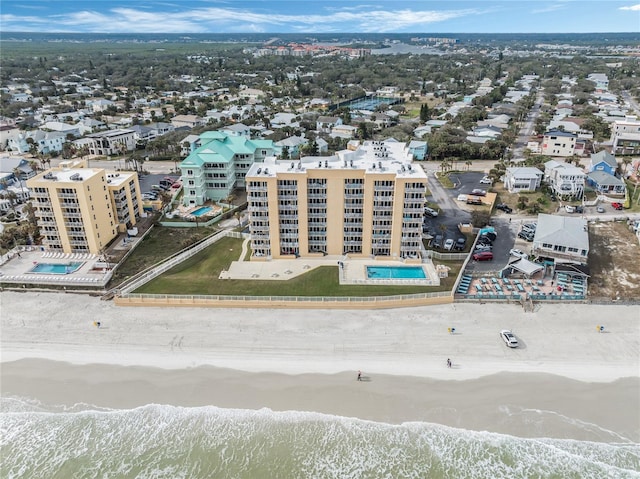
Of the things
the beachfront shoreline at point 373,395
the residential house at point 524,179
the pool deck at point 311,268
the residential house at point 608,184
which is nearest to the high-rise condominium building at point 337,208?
the pool deck at point 311,268

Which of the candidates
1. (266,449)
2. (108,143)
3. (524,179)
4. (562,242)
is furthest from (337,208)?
(108,143)

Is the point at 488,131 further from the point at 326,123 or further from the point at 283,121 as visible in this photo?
the point at 283,121

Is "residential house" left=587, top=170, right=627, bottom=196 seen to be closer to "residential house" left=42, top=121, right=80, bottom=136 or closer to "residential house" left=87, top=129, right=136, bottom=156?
"residential house" left=87, top=129, right=136, bottom=156

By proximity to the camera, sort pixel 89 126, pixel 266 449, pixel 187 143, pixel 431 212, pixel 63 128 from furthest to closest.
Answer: pixel 89 126
pixel 63 128
pixel 187 143
pixel 431 212
pixel 266 449

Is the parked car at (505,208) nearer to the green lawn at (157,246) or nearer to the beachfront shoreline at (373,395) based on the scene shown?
the beachfront shoreline at (373,395)

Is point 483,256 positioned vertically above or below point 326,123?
below

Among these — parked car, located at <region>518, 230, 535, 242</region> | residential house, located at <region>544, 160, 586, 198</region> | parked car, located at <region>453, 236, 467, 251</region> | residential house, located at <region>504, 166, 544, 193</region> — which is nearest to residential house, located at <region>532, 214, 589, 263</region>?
parked car, located at <region>518, 230, 535, 242</region>
